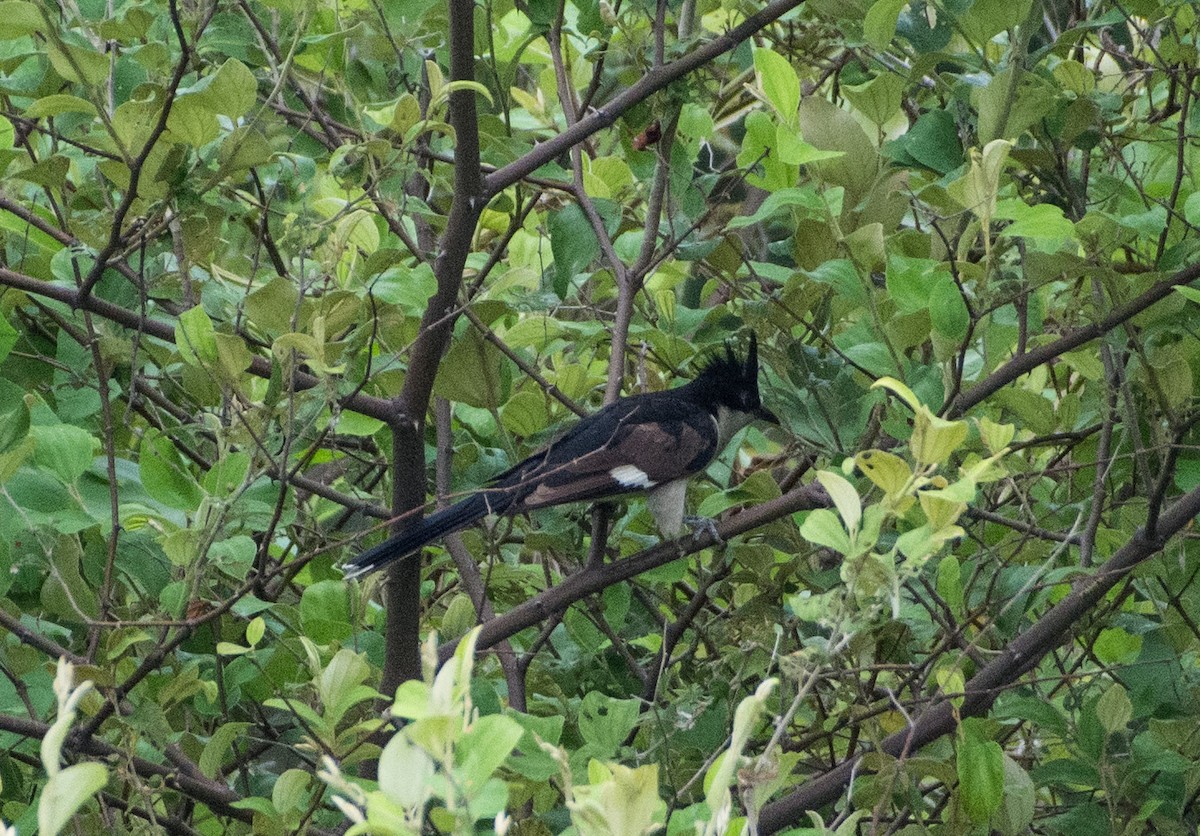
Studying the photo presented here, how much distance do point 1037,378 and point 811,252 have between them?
925 millimetres

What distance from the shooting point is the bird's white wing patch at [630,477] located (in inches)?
129

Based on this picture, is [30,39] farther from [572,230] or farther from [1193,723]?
[1193,723]

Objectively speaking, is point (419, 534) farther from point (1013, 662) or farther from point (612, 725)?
point (1013, 662)

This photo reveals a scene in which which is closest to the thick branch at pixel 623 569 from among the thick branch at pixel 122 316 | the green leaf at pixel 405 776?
the thick branch at pixel 122 316

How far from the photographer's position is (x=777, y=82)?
7.38 ft

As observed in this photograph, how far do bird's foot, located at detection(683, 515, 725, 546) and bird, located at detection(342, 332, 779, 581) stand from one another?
0.16 ft

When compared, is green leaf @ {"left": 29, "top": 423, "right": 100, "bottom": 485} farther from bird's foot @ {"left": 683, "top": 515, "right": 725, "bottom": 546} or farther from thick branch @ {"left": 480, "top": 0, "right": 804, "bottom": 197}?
bird's foot @ {"left": 683, "top": 515, "right": 725, "bottom": 546}

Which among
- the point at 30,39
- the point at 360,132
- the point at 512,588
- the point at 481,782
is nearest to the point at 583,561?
the point at 512,588

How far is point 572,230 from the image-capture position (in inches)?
107

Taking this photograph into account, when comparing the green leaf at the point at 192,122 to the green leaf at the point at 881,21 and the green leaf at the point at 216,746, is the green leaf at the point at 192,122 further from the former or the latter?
the green leaf at the point at 881,21

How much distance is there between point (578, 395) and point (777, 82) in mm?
1135

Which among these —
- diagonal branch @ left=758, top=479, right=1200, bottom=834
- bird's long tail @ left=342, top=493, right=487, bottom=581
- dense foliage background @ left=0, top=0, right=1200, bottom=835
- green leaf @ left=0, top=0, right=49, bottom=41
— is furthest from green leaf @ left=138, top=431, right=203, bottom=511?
diagonal branch @ left=758, top=479, right=1200, bottom=834

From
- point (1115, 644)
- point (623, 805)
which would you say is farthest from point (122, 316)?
point (1115, 644)

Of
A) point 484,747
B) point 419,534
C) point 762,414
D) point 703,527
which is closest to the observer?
point 484,747
